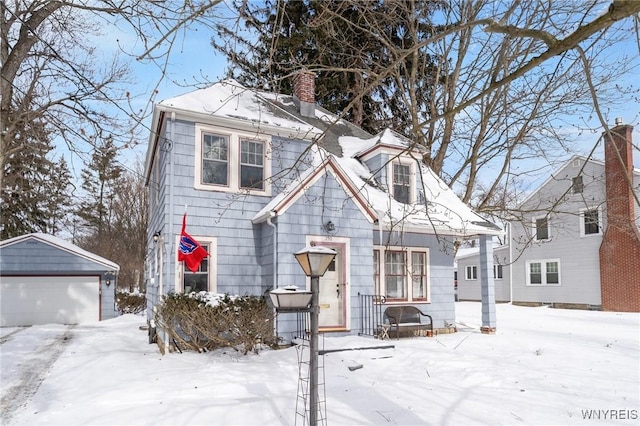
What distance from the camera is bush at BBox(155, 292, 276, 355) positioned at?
8508mm

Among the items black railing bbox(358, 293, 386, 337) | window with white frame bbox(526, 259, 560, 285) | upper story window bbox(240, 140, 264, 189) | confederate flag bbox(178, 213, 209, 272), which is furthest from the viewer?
window with white frame bbox(526, 259, 560, 285)

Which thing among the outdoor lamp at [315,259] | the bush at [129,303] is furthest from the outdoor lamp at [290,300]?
the bush at [129,303]

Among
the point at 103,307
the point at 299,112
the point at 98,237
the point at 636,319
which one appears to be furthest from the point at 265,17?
the point at 98,237

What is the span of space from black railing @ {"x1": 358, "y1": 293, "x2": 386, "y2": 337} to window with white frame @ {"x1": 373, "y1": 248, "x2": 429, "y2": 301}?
0.45 metres

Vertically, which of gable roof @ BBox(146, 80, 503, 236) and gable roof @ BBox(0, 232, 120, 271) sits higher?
gable roof @ BBox(146, 80, 503, 236)

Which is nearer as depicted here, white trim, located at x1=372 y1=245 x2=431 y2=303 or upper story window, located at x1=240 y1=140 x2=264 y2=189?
upper story window, located at x1=240 y1=140 x2=264 y2=189

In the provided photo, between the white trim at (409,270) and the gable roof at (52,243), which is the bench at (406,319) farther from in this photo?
the gable roof at (52,243)

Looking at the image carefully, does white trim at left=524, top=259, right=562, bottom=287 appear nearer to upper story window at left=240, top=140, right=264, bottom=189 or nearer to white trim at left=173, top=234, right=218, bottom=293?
upper story window at left=240, top=140, right=264, bottom=189

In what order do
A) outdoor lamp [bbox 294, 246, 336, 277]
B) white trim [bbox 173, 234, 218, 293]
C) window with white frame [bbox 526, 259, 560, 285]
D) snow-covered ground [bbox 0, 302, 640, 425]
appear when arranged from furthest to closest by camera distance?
window with white frame [bbox 526, 259, 560, 285]
white trim [bbox 173, 234, 218, 293]
snow-covered ground [bbox 0, 302, 640, 425]
outdoor lamp [bbox 294, 246, 336, 277]

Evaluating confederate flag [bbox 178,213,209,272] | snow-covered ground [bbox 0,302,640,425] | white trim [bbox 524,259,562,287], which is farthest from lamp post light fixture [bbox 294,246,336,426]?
white trim [bbox 524,259,562,287]

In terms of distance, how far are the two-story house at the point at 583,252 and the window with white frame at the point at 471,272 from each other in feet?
8.30

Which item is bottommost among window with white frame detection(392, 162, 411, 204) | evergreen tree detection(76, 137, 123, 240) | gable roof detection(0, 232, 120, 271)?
gable roof detection(0, 232, 120, 271)

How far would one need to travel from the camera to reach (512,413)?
531 cm

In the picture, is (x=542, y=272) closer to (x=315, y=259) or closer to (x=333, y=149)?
(x=333, y=149)
